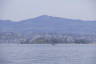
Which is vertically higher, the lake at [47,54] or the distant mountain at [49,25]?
the distant mountain at [49,25]

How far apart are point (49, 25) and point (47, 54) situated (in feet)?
1.10

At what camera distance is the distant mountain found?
2006mm

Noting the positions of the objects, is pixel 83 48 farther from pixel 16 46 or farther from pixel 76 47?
pixel 16 46

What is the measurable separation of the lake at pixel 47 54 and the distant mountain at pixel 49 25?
173 mm

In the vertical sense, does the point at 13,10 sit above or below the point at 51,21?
above

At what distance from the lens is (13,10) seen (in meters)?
2.00

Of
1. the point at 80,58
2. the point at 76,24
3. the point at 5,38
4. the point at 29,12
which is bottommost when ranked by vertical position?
the point at 80,58

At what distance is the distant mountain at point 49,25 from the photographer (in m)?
2.01

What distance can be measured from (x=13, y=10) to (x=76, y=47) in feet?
2.76

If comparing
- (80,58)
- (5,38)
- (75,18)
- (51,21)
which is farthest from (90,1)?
(5,38)

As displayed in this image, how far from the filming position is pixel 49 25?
6.81 ft

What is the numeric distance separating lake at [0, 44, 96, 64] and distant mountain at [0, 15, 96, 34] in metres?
0.17

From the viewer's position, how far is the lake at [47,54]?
1.97 m

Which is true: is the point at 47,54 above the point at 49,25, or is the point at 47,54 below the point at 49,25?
below
